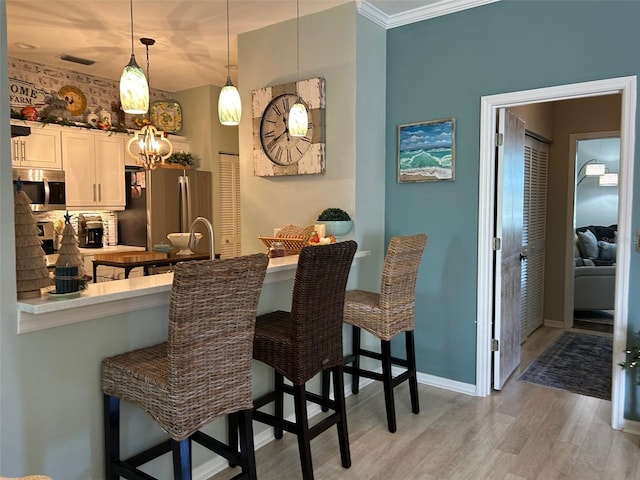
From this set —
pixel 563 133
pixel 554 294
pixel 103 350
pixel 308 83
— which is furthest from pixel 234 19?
pixel 554 294

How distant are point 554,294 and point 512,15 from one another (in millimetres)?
3282

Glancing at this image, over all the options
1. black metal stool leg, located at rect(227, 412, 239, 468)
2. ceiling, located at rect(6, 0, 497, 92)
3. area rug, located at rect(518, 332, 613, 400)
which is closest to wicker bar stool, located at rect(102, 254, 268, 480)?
black metal stool leg, located at rect(227, 412, 239, 468)

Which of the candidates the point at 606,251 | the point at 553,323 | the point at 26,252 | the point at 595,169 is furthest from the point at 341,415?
the point at 595,169

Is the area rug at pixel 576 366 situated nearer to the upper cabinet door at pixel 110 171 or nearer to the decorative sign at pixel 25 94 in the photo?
the upper cabinet door at pixel 110 171

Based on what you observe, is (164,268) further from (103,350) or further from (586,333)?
(586,333)

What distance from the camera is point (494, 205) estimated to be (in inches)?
133

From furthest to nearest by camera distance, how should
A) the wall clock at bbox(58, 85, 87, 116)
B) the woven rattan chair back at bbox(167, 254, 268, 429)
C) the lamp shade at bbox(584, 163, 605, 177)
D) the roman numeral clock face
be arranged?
the lamp shade at bbox(584, 163, 605, 177) → the wall clock at bbox(58, 85, 87, 116) → the roman numeral clock face → the woven rattan chair back at bbox(167, 254, 268, 429)

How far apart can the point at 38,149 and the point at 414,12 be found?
3681 millimetres

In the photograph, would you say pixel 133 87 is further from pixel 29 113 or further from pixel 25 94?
pixel 25 94

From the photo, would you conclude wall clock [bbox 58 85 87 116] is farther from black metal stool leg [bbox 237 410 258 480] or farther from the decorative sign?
black metal stool leg [bbox 237 410 258 480]

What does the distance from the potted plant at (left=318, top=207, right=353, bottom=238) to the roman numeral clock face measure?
22.6 inches

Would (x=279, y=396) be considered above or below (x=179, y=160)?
below

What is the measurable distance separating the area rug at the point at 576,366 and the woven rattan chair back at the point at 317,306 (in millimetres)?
2155

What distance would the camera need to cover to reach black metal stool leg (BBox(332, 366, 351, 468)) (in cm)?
247
